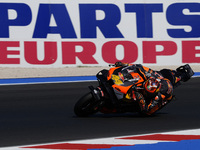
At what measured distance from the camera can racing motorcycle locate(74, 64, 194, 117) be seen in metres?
7.32

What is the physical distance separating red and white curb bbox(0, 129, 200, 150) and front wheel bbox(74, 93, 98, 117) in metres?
1.30

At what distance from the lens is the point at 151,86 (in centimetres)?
726

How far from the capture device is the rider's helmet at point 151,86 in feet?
23.8

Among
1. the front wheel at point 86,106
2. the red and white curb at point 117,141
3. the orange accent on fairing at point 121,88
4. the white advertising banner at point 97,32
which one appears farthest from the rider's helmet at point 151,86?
the white advertising banner at point 97,32

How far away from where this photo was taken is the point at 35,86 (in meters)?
12.5

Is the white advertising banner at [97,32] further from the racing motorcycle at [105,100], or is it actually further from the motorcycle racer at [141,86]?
the motorcycle racer at [141,86]

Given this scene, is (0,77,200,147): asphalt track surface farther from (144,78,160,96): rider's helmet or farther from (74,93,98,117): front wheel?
(144,78,160,96): rider's helmet

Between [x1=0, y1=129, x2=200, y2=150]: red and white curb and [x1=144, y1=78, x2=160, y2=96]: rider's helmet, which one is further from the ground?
[x1=144, y1=78, x2=160, y2=96]: rider's helmet

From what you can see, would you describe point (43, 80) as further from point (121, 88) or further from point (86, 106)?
point (121, 88)

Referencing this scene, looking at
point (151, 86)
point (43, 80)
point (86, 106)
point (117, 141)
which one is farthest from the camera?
point (43, 80)

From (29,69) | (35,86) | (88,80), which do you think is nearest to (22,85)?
→ (35,86)

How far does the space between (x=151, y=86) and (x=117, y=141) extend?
161 centimetres

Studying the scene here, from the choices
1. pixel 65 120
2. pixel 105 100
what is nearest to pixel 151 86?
pixel 105 100

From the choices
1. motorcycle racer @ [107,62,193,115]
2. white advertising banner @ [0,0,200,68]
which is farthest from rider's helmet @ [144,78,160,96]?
white advertising banner @ [0,0,200,68]
